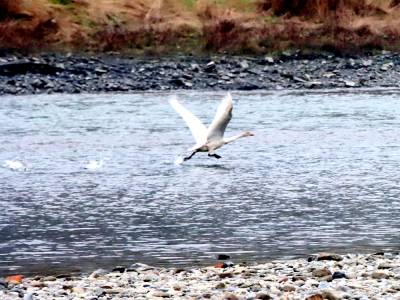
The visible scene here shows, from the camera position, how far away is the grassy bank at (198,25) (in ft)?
117

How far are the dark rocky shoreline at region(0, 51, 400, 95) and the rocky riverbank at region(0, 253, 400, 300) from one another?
19.7 m

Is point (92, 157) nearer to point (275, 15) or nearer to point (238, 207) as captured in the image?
point (238, 207)

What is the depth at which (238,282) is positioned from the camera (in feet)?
31.4

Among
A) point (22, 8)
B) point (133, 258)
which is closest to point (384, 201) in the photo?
point (133, 258)

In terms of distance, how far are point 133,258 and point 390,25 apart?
27733 mm

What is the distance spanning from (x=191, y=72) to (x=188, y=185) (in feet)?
53.4

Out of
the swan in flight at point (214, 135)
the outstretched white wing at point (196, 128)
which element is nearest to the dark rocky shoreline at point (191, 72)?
the outstretched white wing at point (196, 128)

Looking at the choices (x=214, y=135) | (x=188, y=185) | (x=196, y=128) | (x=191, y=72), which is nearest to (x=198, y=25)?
(x=191, y=72)

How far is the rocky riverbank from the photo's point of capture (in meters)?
8.98

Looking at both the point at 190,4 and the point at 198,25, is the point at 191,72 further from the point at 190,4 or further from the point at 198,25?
the point at 190,4

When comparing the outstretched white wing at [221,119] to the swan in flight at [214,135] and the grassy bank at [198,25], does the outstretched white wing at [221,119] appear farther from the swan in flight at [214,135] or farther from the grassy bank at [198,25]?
the grassy bank at [198,25]

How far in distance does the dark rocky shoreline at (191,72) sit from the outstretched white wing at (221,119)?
461 inches

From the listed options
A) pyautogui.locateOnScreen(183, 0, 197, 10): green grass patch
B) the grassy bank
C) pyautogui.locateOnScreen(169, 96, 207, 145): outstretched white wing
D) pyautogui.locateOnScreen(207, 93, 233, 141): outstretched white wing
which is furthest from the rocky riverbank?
pyautogui.locateOnScreen(183, 0, 197, 10): green grass patch

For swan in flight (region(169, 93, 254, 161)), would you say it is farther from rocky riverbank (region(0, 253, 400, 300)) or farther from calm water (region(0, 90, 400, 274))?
rocky riverbank (region(0, 253, 400, 300))
